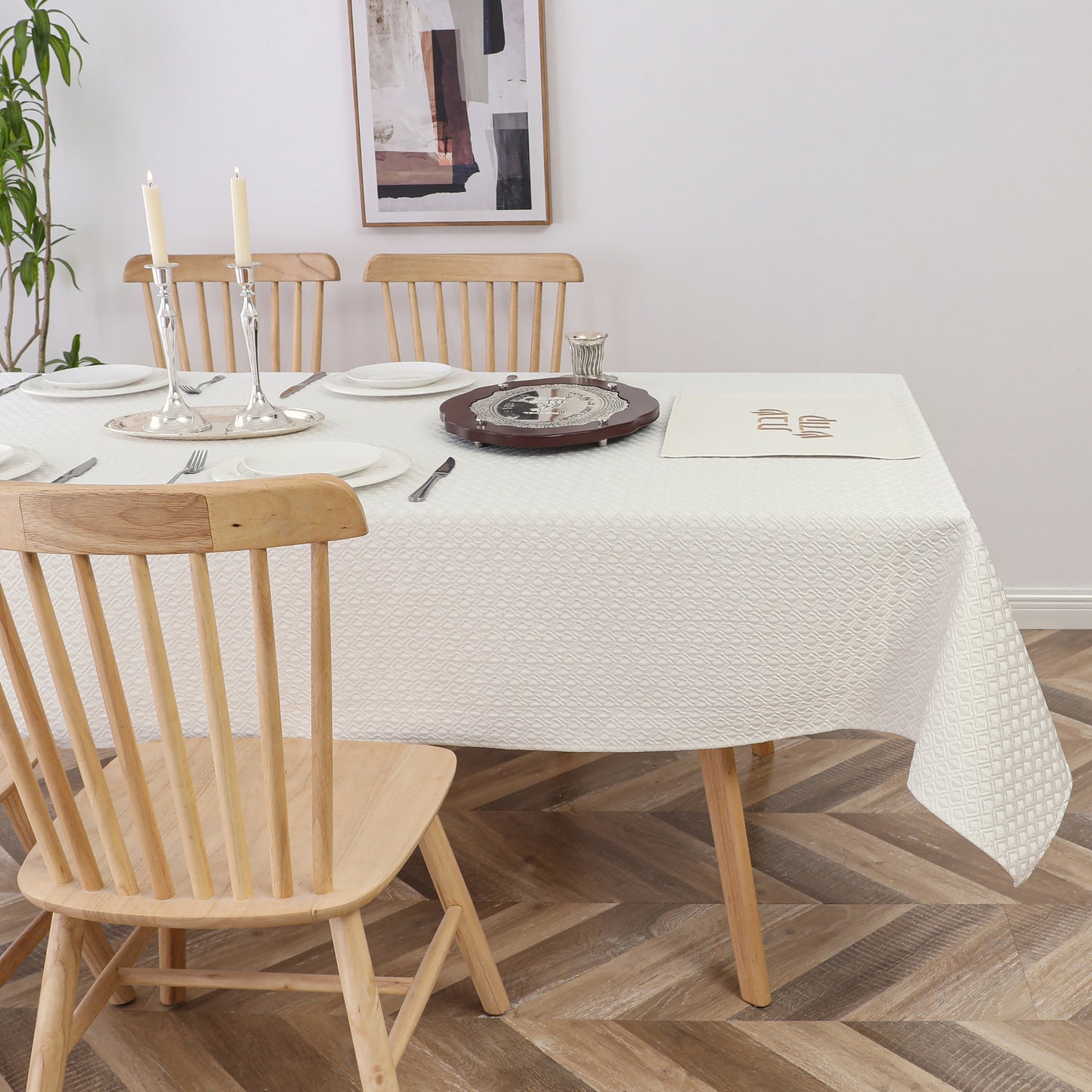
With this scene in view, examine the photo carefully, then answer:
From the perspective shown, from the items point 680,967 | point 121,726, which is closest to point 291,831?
point 121,726

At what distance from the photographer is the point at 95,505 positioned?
83 centimetres

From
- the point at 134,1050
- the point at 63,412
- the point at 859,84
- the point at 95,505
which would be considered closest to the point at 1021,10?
the point at 859,84

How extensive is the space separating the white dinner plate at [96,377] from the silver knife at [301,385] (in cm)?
26

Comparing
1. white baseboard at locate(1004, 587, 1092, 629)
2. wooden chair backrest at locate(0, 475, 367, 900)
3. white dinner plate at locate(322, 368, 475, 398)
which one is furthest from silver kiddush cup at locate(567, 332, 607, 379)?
white baseboard at locate(1004, 587, 1092, 629)

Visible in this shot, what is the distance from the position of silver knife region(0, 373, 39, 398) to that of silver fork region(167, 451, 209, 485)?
59 cm

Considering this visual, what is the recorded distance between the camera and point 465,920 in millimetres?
1336

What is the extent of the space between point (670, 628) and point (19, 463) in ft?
2.75

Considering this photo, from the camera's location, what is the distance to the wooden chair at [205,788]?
0.83 metres

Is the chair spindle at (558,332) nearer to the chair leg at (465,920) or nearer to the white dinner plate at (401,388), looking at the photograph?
the white dinner plate at (401,388)

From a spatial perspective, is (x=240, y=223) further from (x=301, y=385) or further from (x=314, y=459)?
(x=301, y=385)

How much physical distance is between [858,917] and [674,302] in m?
1.53

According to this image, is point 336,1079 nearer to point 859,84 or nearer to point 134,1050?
point 134,1050

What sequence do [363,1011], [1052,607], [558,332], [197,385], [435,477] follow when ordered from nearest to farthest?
1. [363,1011]
2. [435,477]
3. [197,385]
4. [558,332]
5. [1052,607]

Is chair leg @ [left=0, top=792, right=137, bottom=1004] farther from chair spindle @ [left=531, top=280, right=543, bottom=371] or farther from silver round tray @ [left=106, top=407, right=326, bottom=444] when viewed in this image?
chair spindle @ [left=531, top=280, right=543, bottom=371]
